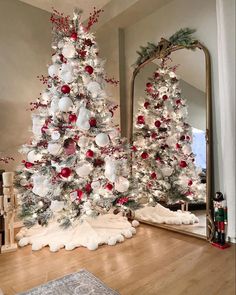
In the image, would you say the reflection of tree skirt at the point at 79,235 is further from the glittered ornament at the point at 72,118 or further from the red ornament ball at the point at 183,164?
the glittered ornament at the point at 72,118

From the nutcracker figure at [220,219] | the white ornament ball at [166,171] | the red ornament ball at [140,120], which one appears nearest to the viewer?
the nutcracker figure at [220,219]

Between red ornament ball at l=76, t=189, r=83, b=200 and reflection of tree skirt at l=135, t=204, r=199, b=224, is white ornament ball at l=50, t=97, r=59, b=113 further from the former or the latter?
reflection of tree skirt at l=135, t=204, r=199, b=224

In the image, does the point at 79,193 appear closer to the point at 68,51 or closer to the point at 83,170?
the point at 83,170

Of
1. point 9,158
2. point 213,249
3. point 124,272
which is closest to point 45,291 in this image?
point 124,272

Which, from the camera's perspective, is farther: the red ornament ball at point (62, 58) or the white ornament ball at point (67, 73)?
the red ornament ball at point (62, 58)

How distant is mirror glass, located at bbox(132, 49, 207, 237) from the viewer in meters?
2.37

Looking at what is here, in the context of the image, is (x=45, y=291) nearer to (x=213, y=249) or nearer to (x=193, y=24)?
(x=213, y=249)

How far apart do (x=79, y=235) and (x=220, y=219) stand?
1.30m

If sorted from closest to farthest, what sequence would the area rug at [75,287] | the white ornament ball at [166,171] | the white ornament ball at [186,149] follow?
the area rug at [75,287]
the white ornament ball at [186,149]
the white ornament ball at [166,171]

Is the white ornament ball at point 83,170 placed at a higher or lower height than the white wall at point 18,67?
lower

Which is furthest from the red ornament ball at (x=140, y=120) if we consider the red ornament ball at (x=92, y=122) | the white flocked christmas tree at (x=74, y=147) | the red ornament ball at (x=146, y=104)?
the red ornament ball at (x=92, y=122)


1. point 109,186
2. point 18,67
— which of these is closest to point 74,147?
point 109,186

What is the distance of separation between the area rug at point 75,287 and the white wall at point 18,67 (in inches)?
61.9

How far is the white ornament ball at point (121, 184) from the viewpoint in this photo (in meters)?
2.30
